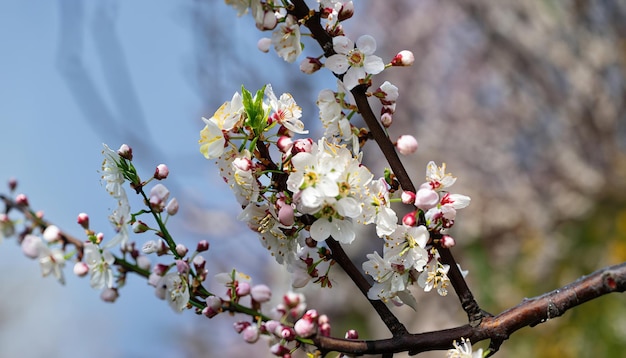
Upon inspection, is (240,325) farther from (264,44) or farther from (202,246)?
(264,44)

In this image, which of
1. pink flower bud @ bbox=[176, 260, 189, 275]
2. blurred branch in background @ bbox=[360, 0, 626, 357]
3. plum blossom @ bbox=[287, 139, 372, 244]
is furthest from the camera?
blurred branch in background @ bbox=[360, 0, 626, 357]

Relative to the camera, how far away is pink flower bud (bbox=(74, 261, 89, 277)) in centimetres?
79

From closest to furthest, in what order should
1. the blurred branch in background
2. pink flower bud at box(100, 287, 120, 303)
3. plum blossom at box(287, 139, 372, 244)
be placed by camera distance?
plum blossom at box(287, 139, 372, 244) < pink flower bud at box(100, 287, 120, 303) < the blurred branch in background

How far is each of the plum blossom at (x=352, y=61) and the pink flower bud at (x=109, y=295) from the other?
18.2 inches

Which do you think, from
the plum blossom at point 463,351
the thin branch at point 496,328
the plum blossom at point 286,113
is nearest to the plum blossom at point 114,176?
the plum blossom at point 286,113

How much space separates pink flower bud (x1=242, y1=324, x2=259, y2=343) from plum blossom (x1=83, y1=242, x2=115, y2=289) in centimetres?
21

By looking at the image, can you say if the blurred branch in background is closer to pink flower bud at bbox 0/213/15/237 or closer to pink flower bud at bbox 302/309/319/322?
pink flower bud at bbox 302/309/319/322

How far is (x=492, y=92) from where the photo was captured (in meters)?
6.66

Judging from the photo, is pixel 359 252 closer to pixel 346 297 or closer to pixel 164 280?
pixel 346 297

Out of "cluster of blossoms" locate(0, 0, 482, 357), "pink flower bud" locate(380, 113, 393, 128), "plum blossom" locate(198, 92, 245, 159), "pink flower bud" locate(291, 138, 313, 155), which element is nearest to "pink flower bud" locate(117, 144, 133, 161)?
"cluster of blossoms" locate(0, 0, 482, 357)

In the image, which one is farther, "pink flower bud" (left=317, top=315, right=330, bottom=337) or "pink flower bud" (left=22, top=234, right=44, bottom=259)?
"pink flower bud" (left=22, top=234, right=44, bottom=259)

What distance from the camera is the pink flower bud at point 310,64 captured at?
75 centimetres

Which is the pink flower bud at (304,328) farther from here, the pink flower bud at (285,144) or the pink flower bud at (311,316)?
the pink flower bud at (285,144)

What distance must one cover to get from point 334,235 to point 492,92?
640 centimetres
